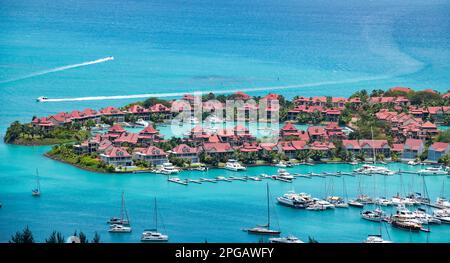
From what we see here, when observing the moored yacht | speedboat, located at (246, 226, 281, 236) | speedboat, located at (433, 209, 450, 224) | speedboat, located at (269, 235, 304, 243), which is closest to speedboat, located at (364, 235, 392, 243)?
the moored yacht

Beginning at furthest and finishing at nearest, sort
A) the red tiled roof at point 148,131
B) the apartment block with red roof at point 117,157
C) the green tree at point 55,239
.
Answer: the red tiled roof at point 148,131 → the apartment block with red roof at point 117,157 → the green tree at point 55,239

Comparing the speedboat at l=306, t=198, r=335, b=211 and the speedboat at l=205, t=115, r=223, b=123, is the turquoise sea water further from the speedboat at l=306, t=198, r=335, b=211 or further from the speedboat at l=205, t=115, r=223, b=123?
the speedboat at l=205, t=115, r=223, b=123

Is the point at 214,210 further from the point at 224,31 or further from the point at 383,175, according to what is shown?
the point at 224,31

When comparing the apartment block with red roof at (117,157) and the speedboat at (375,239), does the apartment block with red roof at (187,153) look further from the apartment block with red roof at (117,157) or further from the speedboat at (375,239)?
the speedboat at (375,239)

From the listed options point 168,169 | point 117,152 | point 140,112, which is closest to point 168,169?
point 168,169

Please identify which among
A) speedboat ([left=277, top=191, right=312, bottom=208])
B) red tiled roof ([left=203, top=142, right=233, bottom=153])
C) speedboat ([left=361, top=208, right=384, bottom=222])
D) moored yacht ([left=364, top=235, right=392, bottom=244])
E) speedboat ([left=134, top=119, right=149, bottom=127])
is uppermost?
speedboat ([left=134, top=119, right=149, bottom=127])

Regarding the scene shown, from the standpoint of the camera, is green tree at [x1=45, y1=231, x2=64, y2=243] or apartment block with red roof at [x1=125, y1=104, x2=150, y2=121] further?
apartment block with red roof at [x1=125, y1=104, x2=150, y2=121]

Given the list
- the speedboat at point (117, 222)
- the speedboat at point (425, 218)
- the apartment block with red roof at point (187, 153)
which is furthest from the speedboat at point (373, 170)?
the speedboat at point (117, 222)
